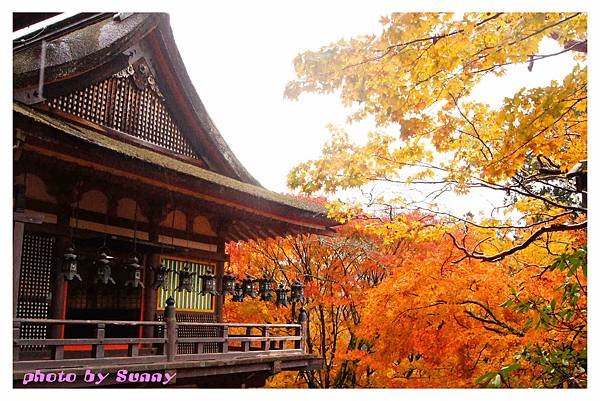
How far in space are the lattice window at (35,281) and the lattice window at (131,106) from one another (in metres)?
1.13

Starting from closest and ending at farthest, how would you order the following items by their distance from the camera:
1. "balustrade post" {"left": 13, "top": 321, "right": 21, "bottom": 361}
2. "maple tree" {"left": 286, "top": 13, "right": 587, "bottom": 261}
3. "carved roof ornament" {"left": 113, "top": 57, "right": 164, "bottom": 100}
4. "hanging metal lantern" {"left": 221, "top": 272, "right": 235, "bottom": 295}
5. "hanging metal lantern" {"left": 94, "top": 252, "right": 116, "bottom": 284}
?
"maple tree" {"left": 286, "top": 13, "right": 587, "bottom": 261} < "balustrade post" {"left": 13, "top": 321, "right": 21, "bottom": 361} < "hanging metal lantern" {"left": 94, "top": 252, "right": 116, "bottom": 284} < "carved roof ornament" {"left": 113, "top": 57, "right": 164, "bottom": 100} < "hanging metal lantern" {"left": 221, "top": 272, "right": 235, "bottom": 295}

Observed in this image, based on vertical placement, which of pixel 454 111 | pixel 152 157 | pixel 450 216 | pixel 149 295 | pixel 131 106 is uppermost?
pixel 131 106

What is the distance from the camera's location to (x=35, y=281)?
4531 mm

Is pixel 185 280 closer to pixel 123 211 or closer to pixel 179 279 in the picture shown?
pixel 179 279

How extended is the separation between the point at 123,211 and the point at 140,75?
132cm

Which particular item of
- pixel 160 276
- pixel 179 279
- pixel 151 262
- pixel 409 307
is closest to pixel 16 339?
pixel 160 276

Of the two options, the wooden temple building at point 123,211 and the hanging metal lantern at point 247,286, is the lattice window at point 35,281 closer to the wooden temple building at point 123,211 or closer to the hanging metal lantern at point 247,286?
the wooden temple building at point 123,211

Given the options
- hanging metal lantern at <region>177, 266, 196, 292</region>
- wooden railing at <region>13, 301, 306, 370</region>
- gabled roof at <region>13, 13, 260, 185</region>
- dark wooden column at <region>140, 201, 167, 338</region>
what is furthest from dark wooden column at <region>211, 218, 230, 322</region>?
dark wooden column at <region>140, 201, 167, 338</region>

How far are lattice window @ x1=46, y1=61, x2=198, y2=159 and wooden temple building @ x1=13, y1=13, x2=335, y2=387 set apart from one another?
0.04 feet

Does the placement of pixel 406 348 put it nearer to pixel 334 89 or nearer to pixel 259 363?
pixel 259 363

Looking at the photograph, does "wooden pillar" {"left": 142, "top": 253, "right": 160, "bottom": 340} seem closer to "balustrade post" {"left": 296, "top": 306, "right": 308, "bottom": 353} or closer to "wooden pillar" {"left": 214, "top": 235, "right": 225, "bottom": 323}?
"wooden pillar" {"left": 214, "top": 235, "right": 225, "bottom": 323}

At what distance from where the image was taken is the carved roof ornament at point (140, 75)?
18.0 feet

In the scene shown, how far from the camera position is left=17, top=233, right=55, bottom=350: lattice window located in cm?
445

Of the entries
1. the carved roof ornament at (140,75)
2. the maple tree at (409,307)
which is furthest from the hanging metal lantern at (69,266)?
the maple tree at (409,307)
